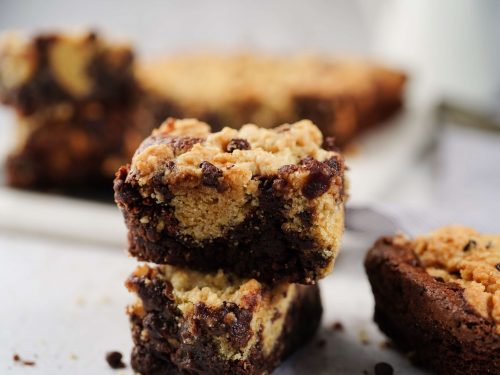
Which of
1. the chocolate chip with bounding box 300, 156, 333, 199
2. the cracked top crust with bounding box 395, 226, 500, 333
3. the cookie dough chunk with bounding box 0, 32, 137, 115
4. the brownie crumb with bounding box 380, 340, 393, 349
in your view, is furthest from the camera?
the cookie dough chunk with bounding box 0, 32, 137, 115

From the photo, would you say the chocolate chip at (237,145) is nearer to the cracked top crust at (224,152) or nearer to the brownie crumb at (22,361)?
the cracked top crust at (224,152)

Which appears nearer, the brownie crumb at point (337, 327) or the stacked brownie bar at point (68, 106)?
the brownie crumb at point (337, 327)

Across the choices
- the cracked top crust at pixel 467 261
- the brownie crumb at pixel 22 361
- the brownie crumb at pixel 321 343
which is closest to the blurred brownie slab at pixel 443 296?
the cracked top crust at pixel 467 261

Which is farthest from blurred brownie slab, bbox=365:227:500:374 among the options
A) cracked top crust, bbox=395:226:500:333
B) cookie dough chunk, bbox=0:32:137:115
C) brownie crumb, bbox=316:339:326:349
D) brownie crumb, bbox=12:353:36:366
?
cookie dough chunk, bbox=0:32:137:115

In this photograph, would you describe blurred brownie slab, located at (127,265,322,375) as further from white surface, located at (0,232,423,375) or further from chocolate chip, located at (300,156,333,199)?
chocolate chip, located at (300,156,333,199)

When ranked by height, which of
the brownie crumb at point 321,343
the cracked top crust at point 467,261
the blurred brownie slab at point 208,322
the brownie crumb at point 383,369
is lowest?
the brownie crumb at point 321,343

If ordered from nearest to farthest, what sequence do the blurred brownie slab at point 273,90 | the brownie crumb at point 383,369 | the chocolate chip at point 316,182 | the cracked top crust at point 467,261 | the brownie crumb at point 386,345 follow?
1. the chocolate chip at point 316,182
2. the cracked top crust at point 467,261
3. the brownie crumb at point 383,369
4. the brownie crumb at point 386,345
5. the blurred brownie slab at point 273,90

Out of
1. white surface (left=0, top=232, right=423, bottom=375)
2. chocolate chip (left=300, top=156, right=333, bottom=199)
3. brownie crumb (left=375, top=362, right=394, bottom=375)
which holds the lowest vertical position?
white surface (left=0, top=232, right=423, bottom=375)
